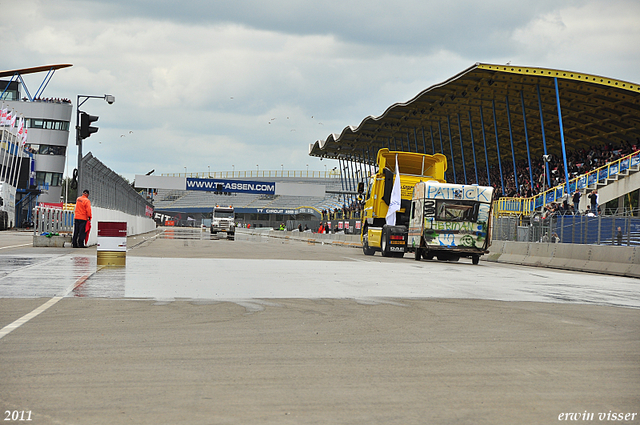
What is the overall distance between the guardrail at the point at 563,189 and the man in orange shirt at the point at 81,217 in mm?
24061

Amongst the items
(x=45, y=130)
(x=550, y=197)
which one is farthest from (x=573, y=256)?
(x=45, y=130)

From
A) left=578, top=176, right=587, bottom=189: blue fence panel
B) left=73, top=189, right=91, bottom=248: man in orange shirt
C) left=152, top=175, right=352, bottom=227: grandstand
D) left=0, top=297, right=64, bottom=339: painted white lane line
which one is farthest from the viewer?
left=152, top=175, right=352, bottom=227: grandstand

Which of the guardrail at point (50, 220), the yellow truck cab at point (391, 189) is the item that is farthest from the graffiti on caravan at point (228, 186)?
Result: the yellow truck cab at point (391, 189)

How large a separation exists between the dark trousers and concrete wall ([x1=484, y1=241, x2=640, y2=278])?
671 inches

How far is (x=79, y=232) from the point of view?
2452 centimetres

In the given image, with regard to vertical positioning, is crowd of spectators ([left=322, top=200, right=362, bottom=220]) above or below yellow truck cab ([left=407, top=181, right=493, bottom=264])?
above

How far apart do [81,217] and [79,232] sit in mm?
867

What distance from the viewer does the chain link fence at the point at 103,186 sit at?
25250 mm

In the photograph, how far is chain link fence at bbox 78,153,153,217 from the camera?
25.2m

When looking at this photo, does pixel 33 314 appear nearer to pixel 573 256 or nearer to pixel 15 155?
pixel 573 256

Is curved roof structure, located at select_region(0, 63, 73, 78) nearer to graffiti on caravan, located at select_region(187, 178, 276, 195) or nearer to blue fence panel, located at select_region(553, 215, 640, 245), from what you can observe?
graffiti on caravan, located at select_region(187, 178, 276, 195)

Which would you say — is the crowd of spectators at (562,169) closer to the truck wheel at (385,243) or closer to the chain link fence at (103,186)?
the truck wheel at (385,243)

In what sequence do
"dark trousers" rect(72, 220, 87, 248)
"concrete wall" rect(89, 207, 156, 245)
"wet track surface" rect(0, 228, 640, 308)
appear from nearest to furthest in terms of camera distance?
1. "wet track surface" rect(0, 228, 640, 308)
2. "dark trousers" rect(72, 220, 87, 248)
3. "concrete wall" rect(89, 207, 156, 245)

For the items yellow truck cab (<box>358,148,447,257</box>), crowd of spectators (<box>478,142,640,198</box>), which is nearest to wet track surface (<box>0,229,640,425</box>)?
yellow truck cab (<box>358,148,447,257</box>)
